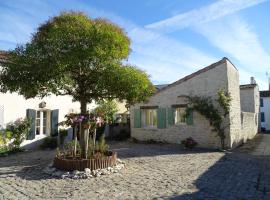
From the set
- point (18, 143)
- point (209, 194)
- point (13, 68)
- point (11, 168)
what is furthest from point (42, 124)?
point (209, 194)

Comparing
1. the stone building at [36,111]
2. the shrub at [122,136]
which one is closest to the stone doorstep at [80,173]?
the stone building at [36,111]

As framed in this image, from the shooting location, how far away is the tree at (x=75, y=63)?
863 centimetres

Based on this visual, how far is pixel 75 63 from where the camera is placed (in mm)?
8656

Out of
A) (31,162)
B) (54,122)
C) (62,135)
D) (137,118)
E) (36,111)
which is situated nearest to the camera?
(31,162)

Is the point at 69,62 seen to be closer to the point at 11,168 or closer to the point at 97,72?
the point at 97,72

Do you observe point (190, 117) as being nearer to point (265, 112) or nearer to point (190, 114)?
point (190, 114)

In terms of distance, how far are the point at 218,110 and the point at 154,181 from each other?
25.6 feet

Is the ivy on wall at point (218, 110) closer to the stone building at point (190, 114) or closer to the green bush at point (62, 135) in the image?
the stone building at point (190, 114)

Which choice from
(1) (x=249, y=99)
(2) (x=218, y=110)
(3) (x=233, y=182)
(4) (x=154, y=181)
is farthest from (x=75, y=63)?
(1) (x=249, y=99)

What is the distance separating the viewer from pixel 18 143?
13336mm

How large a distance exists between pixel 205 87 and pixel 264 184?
27.0 ft

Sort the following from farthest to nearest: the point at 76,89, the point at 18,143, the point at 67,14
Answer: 1. the point at 18,143
2. the point at 76,89
3. the point at 67,14

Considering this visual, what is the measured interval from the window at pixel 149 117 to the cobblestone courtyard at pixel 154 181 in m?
6.27

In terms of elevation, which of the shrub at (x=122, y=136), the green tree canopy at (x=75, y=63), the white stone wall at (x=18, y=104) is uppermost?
the green tree canopy at (x=75, y=63)
